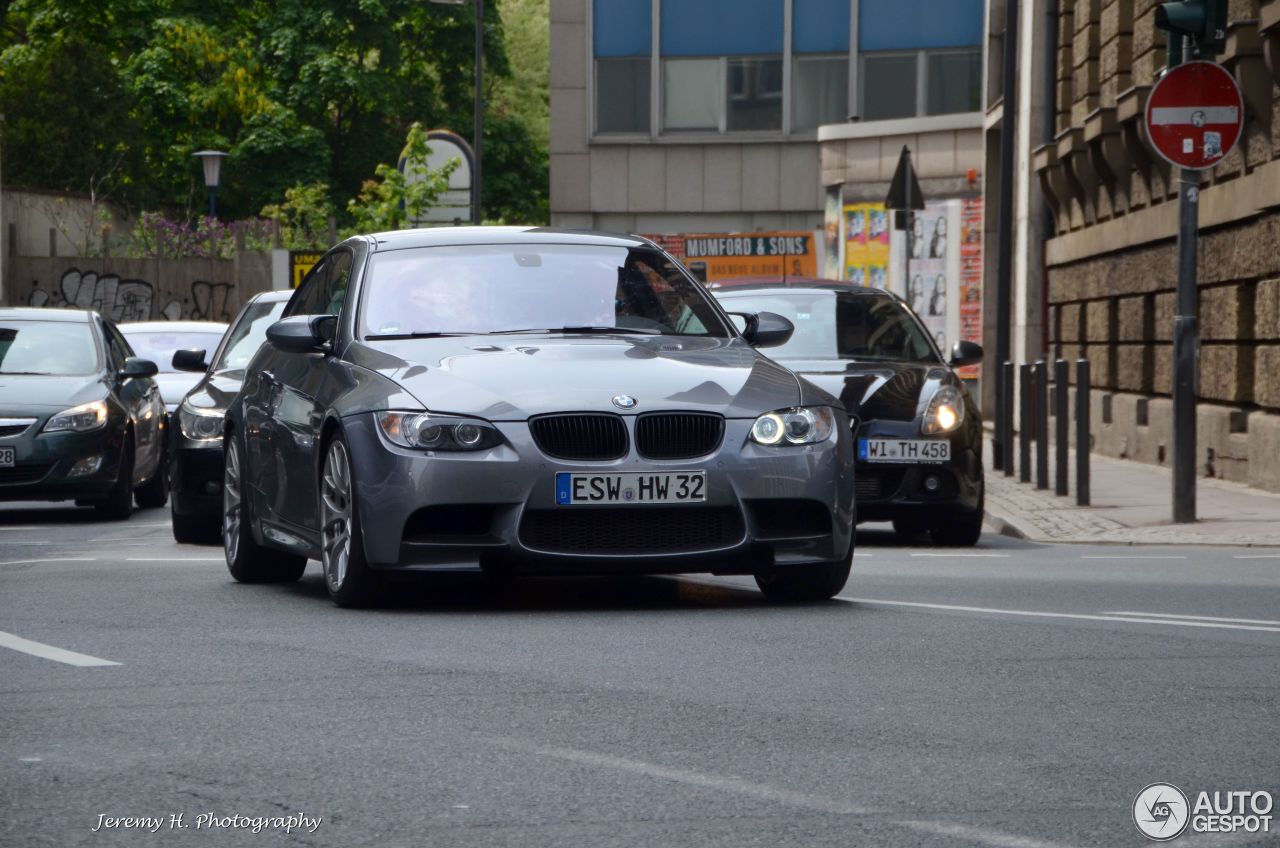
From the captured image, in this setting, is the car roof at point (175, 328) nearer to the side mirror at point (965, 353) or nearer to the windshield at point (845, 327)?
the windshield at point (845, 327)

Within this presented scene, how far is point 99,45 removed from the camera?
200ft

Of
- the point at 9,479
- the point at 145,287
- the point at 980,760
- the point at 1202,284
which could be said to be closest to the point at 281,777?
the point at 980,760

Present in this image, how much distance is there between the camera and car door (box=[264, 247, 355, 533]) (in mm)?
9031

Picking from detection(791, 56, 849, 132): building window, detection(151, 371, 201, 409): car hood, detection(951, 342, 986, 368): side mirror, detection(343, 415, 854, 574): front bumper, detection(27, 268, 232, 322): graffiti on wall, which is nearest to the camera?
detection(343, 415, 854, 574): front bumper

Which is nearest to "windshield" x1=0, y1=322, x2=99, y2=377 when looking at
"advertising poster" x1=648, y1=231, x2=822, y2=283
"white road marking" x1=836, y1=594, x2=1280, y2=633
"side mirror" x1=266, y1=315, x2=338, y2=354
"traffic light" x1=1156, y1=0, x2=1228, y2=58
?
"side mirror" x1=266, y1=315, x2=338, y2=354

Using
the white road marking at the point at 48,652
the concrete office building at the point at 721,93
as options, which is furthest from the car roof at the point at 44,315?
the concrete office building at the point at 721,93

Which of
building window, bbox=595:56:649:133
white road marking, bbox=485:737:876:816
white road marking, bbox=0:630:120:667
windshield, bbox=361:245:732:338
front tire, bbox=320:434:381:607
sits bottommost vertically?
white road marking, bbox=0:630:120:667

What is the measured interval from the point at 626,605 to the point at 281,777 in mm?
3799

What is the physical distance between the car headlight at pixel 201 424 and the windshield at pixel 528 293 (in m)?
3.65

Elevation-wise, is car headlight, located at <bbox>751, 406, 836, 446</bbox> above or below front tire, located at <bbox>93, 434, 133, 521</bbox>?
above

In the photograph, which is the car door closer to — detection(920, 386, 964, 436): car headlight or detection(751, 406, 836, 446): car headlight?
detection(751, 406, 836, 446): car headlight

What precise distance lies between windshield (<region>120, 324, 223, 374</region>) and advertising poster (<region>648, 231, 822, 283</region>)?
652 inches

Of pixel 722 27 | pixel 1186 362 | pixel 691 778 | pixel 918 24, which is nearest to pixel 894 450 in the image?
pixel 1186 362

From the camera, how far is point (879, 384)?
13219 mm
